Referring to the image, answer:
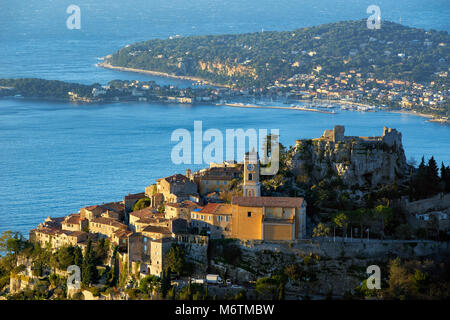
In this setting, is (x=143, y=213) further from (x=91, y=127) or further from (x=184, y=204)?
(x=91, y=127)

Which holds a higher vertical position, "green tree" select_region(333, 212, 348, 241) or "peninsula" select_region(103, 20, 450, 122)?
"peninsula" select_region(103, 20, 450, 122)

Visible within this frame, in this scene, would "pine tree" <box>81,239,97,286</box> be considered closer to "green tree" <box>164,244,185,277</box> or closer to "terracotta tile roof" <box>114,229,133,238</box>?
"terracotta tile roof" <box>114,229,133,238</box>

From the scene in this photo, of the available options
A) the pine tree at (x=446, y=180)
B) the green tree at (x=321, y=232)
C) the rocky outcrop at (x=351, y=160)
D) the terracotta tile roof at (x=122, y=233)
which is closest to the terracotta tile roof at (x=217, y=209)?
the terracotta tile roof at (x=122, y=233)

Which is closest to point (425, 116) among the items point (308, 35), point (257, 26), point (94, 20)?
point (308, 35)

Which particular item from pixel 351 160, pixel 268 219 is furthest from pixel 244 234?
pixel 351 160

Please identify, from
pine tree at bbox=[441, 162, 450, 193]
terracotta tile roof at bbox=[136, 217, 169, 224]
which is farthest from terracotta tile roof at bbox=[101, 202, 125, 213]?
pine tree at bbox=[441, 162, 450, 193]
